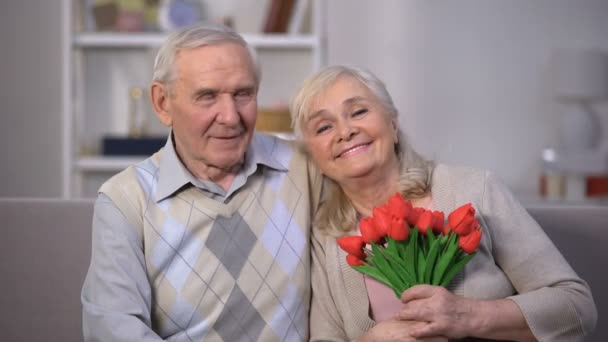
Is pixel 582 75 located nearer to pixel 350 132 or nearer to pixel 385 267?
pixel 350 132

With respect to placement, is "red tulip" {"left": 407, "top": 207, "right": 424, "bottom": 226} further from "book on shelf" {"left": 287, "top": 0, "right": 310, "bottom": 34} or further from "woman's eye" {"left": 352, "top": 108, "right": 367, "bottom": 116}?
"book on shelf" {"left": 287, "top": 0, "right": 310, "bottom": 34}

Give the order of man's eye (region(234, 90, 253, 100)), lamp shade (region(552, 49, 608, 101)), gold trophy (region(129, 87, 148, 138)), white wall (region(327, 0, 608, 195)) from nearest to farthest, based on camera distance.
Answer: man's eye (region(234, 90, 253, 100)), gold trophy (region(129, 87, 148, 138)), lamp shade (region(552, 49, 608, 101)), white wall (region(327, 0, 608, 195))

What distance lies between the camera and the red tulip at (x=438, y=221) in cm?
166

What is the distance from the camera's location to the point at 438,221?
65.6 inches

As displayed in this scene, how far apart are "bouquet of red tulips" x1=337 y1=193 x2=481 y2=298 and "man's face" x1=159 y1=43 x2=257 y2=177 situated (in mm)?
401

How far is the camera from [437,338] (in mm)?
1722

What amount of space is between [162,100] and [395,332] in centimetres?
79

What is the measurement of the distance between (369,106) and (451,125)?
9.64 ft

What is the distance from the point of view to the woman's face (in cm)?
193

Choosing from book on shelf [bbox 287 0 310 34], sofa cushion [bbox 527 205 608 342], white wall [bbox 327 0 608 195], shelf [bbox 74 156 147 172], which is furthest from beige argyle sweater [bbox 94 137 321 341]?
white wall [bbox 327 0 608 195]

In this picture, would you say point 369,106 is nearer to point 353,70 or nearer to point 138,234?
point 353,70

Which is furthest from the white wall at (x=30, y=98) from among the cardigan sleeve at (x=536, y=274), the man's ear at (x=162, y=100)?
the cardigan sleeve at (x=536, y=274)

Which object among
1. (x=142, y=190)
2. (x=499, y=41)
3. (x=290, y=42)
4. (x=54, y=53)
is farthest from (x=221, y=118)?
(x=499, y=41)

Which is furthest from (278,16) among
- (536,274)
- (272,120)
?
(536,274)
